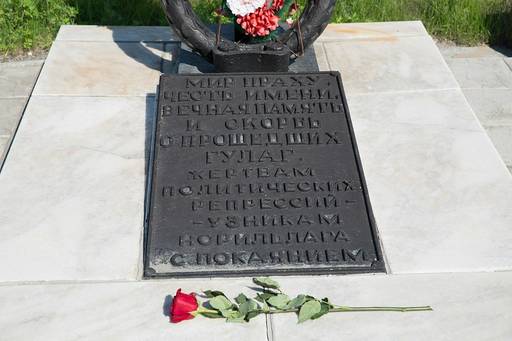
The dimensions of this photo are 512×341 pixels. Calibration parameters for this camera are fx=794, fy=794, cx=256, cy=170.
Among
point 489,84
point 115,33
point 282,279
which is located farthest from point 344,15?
point 282,279

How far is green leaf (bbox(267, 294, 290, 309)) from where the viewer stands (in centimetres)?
294

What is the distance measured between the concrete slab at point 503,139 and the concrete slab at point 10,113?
2.58 m

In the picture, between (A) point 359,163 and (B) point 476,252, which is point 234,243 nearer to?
(A) point 359,163

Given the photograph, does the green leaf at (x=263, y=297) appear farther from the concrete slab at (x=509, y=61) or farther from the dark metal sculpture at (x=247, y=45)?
the concrete slab at (x=509, y=61)

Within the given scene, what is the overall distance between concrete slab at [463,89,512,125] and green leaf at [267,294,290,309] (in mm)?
1980

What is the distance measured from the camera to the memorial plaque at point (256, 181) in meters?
3.15

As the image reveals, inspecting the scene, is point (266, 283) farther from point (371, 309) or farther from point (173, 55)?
point (173, 55)

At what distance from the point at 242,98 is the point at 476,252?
135 centimetres

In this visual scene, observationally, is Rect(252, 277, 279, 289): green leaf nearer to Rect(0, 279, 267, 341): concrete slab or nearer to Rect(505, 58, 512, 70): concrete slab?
Rect(0, 279, 267, 341): concrete slab

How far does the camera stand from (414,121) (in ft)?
13.3

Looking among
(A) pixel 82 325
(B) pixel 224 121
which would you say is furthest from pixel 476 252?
(A) pixel 82 325

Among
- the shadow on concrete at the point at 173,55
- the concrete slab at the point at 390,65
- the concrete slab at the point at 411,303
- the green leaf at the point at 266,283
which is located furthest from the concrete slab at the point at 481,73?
the green leaf at the point at 266,283

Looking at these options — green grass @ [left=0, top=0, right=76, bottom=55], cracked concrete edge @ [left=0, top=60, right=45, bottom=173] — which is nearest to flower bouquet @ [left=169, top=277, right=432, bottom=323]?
cracked concrete edge @ [left=0, top=60, right=45, bottom=173]

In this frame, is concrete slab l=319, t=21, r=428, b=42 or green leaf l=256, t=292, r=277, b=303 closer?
green leaf l=256, t=292, r=277, b=303
